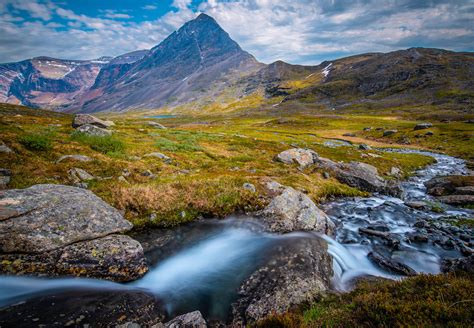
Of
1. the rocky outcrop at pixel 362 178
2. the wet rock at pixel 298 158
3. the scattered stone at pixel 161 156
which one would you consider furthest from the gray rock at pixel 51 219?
the rocky outcrop at pixel 362 178

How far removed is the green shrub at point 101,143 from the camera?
79.9 feet

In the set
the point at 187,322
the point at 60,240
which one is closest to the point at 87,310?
the point at 187,322

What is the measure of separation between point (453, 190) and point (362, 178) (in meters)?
8.62

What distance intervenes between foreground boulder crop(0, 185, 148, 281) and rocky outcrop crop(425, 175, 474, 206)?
26.7 metres

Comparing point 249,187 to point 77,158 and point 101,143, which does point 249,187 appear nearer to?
point 77,158

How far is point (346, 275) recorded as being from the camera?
11883 mm

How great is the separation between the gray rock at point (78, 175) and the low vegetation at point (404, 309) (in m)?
15.9

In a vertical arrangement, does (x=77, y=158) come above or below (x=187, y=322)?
above

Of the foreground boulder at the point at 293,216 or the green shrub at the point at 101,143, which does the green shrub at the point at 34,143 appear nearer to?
the green shrub at the point at 101,143

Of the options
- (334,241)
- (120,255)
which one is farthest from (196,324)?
(334,241)

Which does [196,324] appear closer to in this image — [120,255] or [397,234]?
[120,255]

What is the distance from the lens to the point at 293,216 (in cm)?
1551

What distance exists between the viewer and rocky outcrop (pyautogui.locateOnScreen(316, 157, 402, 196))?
26375 mm

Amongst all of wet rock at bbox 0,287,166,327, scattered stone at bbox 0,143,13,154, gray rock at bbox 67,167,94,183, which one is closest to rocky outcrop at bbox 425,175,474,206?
wet rock at bbox 0,287,166,327
